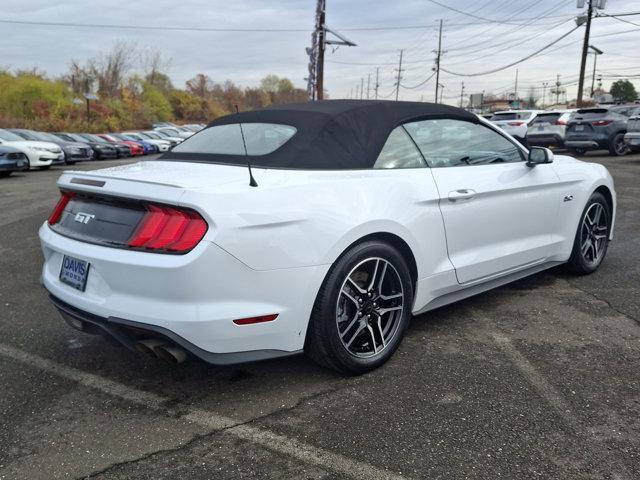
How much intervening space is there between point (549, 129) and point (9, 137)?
17454 millimetres

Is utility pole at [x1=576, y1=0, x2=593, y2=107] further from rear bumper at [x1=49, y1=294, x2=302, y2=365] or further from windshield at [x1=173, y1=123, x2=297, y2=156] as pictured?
rear bumper at [x1=49, y1=294, x2=302, y2=365]

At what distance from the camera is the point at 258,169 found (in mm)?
Answer: 2938

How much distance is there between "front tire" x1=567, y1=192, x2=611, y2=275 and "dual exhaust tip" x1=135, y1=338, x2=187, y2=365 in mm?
3460

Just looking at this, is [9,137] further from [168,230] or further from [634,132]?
[634,132]

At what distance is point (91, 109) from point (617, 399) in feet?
174

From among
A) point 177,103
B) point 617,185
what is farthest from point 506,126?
point 177,103

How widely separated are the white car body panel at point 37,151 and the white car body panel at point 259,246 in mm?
15676

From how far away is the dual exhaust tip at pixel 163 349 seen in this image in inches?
100

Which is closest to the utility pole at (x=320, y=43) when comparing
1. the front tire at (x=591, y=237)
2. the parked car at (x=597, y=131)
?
the parked car at (x=597, y=131)

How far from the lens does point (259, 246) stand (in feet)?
8.41

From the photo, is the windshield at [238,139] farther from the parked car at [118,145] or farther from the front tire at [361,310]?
the parked car at [118,145]

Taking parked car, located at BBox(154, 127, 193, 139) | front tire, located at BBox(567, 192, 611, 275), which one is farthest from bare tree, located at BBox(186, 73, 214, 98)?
front tire, located at BBox(567, 192, 611, 275)

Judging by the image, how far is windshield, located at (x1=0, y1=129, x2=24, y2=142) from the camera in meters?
17.0

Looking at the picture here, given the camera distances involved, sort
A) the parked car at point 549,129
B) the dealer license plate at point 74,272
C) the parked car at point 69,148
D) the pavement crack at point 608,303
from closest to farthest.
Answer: the dealer license plate at point 74,272 → the pavement crack at point 608,303 → the parked car at point 549,129 → the parked car at point 69,148
